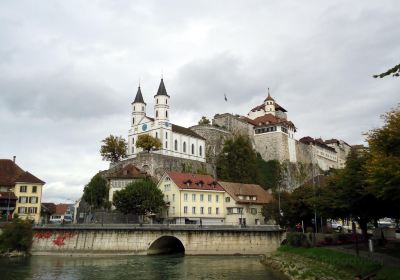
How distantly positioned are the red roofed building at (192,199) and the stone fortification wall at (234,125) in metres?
41.0

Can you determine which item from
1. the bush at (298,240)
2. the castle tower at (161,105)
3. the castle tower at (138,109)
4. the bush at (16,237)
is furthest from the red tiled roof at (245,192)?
the castle tower at (138,109)

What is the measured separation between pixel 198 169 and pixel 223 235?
3788 cm

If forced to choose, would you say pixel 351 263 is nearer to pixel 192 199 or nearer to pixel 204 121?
pixel 192 199

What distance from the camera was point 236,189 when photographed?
76.1 metres

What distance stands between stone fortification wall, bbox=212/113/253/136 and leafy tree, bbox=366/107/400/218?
271 feet

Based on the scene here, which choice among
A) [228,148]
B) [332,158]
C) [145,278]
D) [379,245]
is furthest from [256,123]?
[145,278]

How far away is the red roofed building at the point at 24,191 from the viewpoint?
223ft

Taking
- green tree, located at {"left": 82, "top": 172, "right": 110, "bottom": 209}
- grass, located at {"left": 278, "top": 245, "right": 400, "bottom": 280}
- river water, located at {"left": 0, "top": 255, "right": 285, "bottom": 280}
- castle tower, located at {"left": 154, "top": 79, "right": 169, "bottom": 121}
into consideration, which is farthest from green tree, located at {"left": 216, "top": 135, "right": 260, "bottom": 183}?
grass, located at {"left": 278, "top": 245, "right": 400, "bottom": 280}

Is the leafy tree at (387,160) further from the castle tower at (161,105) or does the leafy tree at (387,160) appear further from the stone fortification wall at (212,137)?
the stone fortification wall at (212,137)

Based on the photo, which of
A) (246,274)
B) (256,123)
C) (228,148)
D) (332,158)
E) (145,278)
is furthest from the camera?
(332,158)

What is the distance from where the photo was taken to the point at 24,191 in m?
68.6

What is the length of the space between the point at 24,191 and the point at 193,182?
28806 millimetres

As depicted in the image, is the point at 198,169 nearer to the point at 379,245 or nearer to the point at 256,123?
the point at 256,123

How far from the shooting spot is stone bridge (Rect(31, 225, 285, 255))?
2147 inches
